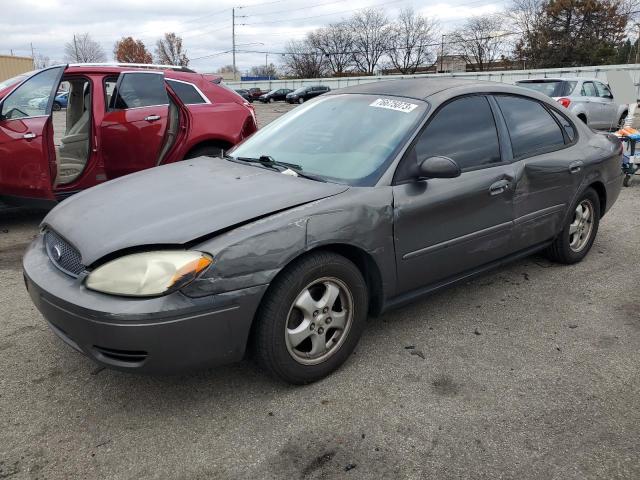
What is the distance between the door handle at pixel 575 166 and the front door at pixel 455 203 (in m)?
0.83

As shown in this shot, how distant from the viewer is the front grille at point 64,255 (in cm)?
245

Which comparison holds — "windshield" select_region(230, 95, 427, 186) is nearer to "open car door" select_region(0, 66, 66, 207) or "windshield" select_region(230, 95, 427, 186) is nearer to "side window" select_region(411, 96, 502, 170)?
"side window" select_region(411, 96, 502, 170)

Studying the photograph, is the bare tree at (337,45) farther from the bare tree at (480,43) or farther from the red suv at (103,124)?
the red suv at (103,124)

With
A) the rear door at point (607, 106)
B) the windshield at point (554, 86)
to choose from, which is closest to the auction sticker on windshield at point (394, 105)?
the windshield at point (554, 86)

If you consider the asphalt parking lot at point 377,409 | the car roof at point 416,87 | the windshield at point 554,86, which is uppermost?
the car roof at point 416,87

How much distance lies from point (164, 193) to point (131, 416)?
1155 mm

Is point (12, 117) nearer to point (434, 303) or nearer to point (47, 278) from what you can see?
point (47, 278)

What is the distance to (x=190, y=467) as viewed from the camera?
2.15 meters

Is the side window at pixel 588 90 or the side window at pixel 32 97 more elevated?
the side window at pixel 32 97

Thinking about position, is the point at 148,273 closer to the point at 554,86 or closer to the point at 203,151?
the point at 203,151

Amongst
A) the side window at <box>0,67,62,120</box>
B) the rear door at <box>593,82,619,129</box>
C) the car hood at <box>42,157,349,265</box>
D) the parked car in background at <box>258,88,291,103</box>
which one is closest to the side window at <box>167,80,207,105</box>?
the side window at <box>0,67,62,120</box>

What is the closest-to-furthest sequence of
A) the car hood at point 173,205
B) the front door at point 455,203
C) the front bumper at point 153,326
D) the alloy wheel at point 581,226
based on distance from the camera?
the front bumper at point 153,326, the car hood at point 173,205, the front door at point 455,203, the alloy wheel at point 581,226

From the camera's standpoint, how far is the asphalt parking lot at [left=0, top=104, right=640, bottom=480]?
85.4 inches

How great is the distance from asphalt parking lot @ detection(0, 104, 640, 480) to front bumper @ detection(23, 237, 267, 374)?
1.16ft
